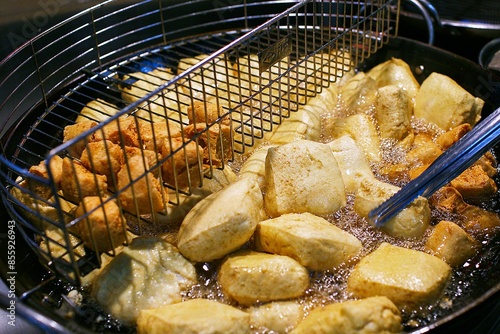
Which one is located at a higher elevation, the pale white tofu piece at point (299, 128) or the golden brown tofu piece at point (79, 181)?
the golden brown tofu piece at point (79, 181)

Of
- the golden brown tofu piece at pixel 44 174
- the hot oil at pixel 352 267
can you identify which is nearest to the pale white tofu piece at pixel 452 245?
the hot oil at pixel 352 267

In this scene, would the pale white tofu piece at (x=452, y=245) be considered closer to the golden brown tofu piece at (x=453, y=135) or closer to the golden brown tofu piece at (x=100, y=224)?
the golden brown tofu piece at (x=453, y=135)

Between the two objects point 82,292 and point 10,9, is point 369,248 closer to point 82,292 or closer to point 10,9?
point 82,292

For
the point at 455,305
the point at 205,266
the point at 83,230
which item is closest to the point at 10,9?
the point at 83,230

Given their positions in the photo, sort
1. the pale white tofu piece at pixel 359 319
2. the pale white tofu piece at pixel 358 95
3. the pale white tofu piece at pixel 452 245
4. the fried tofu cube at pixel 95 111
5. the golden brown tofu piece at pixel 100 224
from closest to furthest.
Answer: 1. the pale white tofu piece at pixel 359 319
2. the golden brown tofu piece at pixel 100 224
3. the pale white tofu piece at pixel 452 245
4. the fried tofu cube at pixel 95 111
5. the pale white tofu piece at pixel 358 95

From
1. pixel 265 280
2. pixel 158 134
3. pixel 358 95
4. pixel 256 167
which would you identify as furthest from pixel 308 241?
pixel 358 95

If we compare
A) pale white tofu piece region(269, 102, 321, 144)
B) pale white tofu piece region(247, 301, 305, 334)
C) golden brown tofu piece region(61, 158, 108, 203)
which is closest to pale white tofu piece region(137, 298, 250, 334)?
pale white tofu piece region(247, 301, 305, 334)

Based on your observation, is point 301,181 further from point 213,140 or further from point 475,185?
point 475,185
